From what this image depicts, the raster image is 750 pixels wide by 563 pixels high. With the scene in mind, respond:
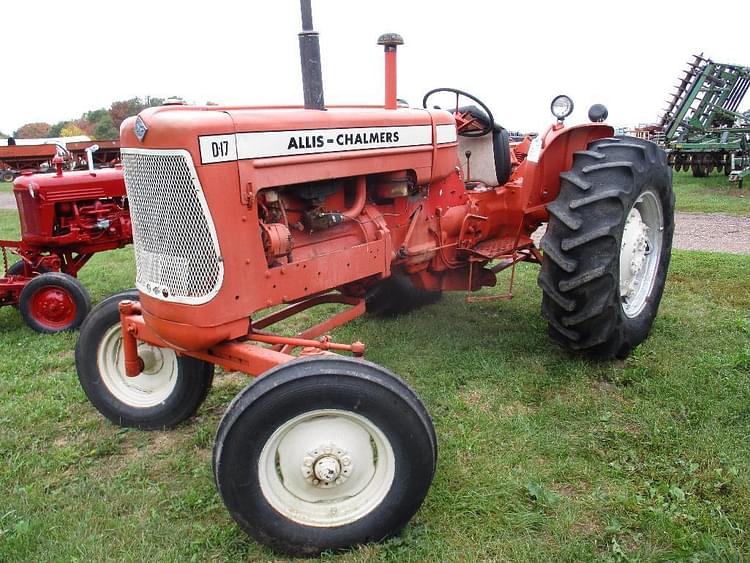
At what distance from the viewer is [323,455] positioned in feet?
7.87

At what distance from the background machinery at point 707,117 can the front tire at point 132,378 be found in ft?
46.4

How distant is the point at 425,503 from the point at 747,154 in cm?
1410

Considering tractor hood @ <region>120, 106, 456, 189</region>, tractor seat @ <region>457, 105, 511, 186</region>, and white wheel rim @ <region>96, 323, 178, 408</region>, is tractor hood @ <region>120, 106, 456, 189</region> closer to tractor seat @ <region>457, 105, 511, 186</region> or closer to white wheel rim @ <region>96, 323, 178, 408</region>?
tractor seat @ <region>457, 105, 511, 186</region>

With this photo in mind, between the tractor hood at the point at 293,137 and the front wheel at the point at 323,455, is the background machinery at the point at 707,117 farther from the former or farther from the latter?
the front wheel at the point at 323,455

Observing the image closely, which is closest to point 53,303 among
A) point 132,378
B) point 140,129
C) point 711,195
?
point 132,378

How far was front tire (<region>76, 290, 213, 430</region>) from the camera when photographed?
3.34 meters

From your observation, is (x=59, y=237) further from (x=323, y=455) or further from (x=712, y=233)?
(x=712, y=233)

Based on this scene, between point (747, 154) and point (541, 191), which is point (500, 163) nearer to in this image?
point (541, 191)

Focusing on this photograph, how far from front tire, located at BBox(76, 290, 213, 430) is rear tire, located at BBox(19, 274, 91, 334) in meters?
1.95

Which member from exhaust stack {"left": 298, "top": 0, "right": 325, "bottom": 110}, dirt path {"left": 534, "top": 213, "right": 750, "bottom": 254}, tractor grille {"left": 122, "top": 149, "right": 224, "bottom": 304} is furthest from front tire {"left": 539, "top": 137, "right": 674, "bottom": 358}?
dirt path {"left": 534, "top": 213, "right": 750, "bottom": 254}

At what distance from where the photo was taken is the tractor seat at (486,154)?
4238 mm

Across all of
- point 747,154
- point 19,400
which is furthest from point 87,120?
point 19,400

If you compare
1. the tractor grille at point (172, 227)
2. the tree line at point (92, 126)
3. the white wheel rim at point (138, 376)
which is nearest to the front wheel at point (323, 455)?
the tractor grille at point (172, 227)

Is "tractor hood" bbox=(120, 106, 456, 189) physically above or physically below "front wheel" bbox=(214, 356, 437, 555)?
above
